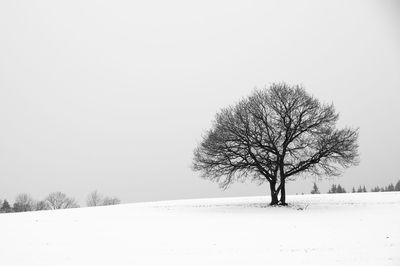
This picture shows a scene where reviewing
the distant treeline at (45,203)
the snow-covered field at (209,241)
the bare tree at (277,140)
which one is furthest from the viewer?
the distant treeline at (45,203)

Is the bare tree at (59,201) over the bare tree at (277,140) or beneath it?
beneath

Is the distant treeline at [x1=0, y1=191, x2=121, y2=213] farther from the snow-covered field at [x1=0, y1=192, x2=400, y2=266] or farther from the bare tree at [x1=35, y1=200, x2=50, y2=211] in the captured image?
the snow-covered field at [x1=0, y1=192, x2=400, y2=266]

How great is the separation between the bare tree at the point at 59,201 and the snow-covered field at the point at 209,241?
8600cm

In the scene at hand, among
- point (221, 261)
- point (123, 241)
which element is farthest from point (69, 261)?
point (221, 261)

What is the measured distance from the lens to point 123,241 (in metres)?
16.6

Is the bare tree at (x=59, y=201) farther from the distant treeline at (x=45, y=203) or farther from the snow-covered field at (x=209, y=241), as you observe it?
the snow-covered field at (x=209, y=241)

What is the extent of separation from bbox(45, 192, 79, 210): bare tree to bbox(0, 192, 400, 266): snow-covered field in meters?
86.0

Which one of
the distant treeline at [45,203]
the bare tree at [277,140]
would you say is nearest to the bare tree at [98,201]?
the distant treeline at [45,203]

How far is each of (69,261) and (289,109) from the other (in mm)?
26067

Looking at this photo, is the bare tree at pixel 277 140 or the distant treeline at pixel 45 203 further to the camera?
the distant treeline at pixel 45 203

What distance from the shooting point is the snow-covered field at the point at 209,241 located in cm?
1268

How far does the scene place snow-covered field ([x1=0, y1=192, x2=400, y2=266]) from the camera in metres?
12.7

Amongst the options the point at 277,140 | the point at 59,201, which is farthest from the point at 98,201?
the point at 277,140

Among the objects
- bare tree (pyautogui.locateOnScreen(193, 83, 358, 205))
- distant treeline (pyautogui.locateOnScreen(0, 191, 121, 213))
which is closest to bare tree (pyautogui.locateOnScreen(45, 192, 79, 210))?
distant treeline (pyautogui.locateOnScreen(0, 191, 121, 213))
